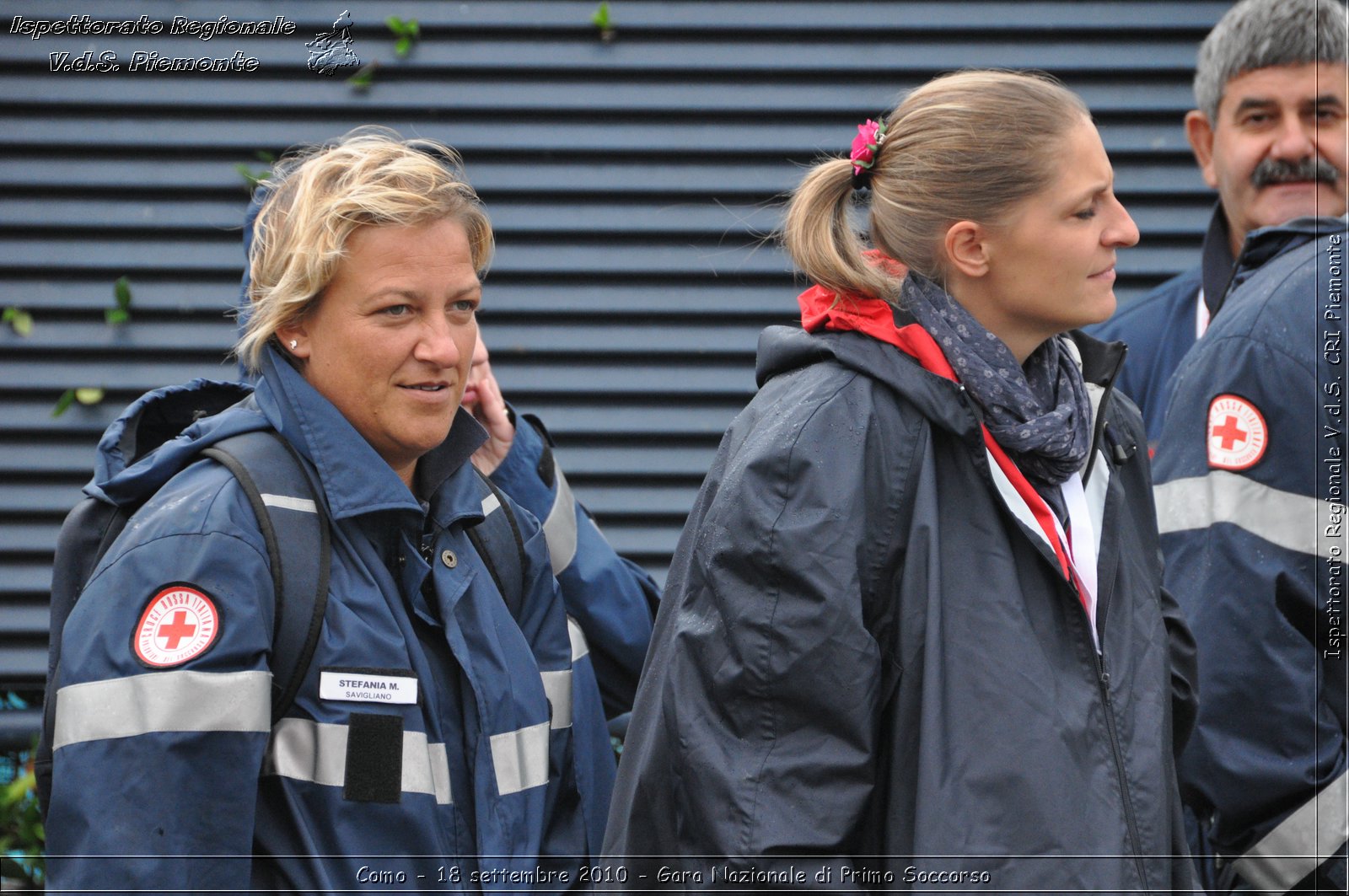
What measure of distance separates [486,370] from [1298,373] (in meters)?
1.89

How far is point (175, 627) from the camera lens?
87.7 inches

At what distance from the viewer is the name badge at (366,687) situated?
234 centimetres

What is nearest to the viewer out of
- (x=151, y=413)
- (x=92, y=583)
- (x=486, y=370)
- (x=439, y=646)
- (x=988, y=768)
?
(x=988, y=768)

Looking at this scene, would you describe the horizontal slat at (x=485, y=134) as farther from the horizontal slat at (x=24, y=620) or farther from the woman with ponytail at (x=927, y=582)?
the woman with ponytail at (x=927, y=582)

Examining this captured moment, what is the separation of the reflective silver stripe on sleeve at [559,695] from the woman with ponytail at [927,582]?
20.8 inches

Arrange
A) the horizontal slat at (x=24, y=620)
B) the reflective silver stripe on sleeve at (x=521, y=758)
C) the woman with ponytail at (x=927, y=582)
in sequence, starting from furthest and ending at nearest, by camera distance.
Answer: the horizontal slat at (x=24, y=620)
the reflective silver stripe on sleeve at (x=521, y=758)
the woman with ponytail at (x=927, y=582)

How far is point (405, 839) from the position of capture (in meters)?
2.40

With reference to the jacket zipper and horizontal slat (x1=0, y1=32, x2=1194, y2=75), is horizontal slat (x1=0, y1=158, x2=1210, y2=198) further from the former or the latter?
the jacket zipper

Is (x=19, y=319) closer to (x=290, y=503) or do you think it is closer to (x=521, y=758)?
(x=290, y=503)

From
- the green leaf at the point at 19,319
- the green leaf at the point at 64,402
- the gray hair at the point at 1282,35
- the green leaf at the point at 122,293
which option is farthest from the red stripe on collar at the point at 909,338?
the green leaf at the point at 19,319

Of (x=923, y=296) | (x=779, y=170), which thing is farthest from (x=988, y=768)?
(x=779, y=170)

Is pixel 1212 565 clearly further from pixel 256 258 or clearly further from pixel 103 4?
pixel 103 4

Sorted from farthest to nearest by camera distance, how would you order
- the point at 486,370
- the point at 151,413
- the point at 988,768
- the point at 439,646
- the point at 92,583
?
the point at 486,370
the point at 151,413
the point at 439,646
the point at 92,583
the point at 988,768

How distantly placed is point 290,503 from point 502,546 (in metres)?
0.55
